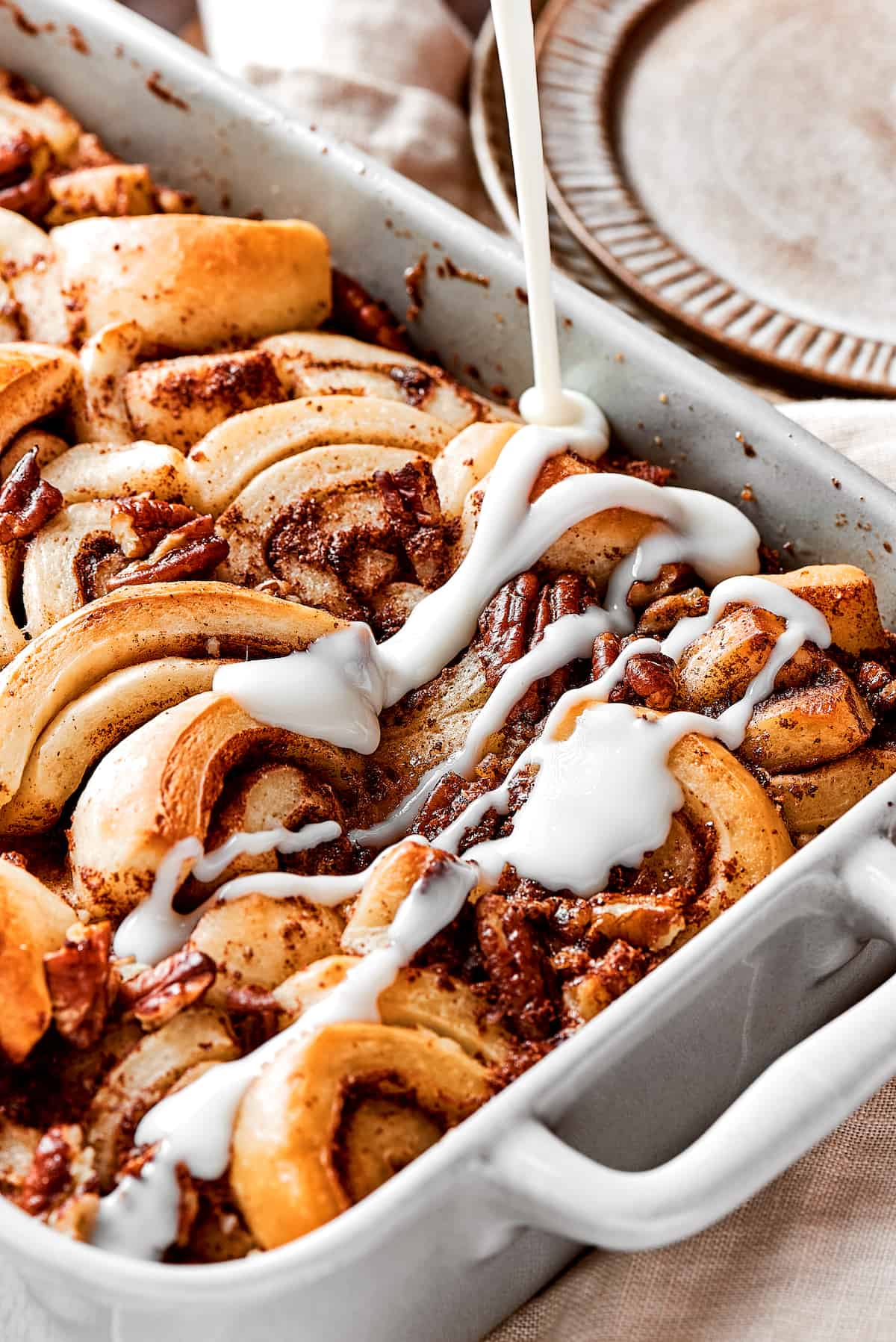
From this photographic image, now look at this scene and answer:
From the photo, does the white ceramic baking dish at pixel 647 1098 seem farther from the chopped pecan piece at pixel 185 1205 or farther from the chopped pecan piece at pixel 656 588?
the chopped pecan piece at pixel 656 588

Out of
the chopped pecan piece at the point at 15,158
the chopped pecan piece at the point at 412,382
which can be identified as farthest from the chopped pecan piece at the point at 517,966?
the chopped pecan piece at the point at 15,158

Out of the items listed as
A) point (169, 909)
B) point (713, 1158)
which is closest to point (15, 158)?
point (169, 909)

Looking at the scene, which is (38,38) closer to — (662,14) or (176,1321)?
(662,14)

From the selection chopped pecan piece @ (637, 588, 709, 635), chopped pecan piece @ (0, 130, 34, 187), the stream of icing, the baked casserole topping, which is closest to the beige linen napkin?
chopped pecan piece @ (0, 130, 34, 187)

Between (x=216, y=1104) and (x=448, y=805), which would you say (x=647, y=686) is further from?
(x=216, y=1104)

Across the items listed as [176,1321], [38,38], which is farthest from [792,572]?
[38,38]

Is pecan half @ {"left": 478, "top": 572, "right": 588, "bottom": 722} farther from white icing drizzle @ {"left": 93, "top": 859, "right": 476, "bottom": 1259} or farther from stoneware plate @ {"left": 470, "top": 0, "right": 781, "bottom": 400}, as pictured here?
stoneware plate @ {"left": 470, "top": 0, "right": 781, "bottom": 400}
